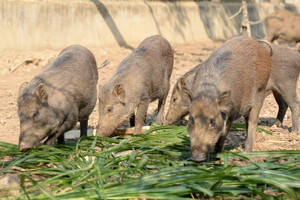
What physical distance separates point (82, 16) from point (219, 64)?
25.1ft

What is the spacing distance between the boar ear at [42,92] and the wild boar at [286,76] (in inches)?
125

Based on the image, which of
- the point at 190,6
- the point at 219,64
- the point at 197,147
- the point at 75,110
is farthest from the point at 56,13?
the point at 197,147

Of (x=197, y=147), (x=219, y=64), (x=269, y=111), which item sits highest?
(x=219, y=64)

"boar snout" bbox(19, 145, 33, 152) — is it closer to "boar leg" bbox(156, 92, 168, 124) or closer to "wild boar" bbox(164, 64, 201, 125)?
"wild boar" bbox(164, 64, 201, 125)

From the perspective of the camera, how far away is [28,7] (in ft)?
37.8

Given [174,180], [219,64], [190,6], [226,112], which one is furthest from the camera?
[190,6]

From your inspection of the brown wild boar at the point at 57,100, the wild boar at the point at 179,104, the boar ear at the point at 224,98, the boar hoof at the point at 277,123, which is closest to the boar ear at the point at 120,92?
the brown wild boar at the point at 57,100

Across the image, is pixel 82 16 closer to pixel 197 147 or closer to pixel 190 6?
pixel 190 6

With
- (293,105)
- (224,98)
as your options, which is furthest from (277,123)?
(224,98)

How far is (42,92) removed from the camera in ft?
18.8

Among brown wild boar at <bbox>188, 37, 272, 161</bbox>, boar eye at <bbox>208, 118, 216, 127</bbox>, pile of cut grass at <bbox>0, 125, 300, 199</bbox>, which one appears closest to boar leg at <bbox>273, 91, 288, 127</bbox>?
brown wild boar at <bbox>188, 37, 272, 161</bbox>

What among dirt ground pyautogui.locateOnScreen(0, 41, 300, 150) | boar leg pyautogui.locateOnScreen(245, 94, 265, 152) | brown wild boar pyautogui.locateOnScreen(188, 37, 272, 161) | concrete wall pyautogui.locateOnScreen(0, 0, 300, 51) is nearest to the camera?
brown wild boar pyautogui.locateOnScreen(188, 37, 272, 161)

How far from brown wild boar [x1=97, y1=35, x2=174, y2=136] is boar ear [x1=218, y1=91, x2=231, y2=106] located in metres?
2.01

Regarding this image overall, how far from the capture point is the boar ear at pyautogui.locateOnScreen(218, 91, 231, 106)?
4.81 metres
